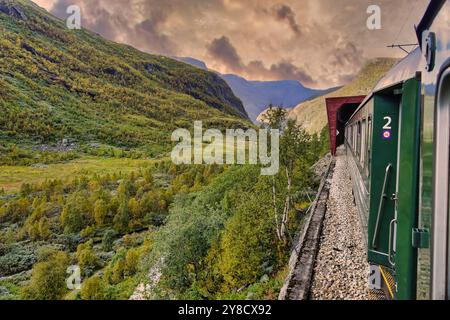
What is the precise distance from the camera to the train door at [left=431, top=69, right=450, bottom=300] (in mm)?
2208

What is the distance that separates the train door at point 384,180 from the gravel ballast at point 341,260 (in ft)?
4.81

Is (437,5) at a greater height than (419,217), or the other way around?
(437,5)

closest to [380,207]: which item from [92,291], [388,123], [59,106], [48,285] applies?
[388,123]

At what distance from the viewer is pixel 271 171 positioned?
20594mm

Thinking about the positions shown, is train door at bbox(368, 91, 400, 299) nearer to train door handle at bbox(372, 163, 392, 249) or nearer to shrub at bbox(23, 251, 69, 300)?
train door handle at bbox(372, 163, 392, 249)

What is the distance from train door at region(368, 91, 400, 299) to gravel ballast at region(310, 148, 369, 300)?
147 cm

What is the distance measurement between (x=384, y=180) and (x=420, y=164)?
180 cm

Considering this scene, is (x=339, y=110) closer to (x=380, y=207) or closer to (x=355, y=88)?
(x=380, y=207)

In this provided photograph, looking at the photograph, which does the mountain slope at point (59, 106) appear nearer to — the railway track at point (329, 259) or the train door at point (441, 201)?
the railway track at point (329, 259)

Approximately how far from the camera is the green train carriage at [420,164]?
227 cm

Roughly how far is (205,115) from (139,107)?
138 ft

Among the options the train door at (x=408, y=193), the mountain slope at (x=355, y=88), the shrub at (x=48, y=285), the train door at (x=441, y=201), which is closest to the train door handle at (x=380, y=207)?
the train door at (x=408, y=193)
